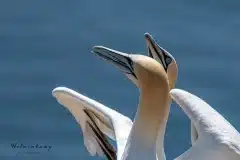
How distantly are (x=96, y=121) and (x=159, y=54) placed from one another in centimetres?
89

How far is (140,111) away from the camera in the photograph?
823 centimetres

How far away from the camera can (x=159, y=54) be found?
29.0 feet

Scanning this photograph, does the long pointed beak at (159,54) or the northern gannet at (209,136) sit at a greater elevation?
the long pointed beak at (159,54)

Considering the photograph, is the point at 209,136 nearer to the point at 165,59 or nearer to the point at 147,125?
the point at 147,125

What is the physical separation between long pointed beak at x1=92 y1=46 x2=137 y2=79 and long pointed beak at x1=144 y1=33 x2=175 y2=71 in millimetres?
438

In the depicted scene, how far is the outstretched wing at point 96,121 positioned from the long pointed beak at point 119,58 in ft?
2.30

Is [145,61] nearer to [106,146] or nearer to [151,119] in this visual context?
[151,119]

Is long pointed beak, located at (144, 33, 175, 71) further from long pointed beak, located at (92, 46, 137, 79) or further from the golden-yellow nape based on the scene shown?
long pointed beak, located at (92, 46, 137, 79)

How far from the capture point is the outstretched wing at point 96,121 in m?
9.14

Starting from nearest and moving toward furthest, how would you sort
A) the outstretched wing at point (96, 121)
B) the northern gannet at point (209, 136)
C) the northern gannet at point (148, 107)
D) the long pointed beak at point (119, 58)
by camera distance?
the northern gannet at point (209, 136) → the northern gannet at point (148, 107) → the long pointed beak at point (119, 58) → the outstretched wing at point (96, 121)

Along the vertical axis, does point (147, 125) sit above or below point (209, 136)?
above

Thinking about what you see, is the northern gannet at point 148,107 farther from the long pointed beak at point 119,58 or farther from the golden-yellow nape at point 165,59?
the golden-yellow nape at point 165,59

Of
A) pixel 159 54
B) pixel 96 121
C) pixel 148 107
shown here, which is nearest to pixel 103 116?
pixel 96 121

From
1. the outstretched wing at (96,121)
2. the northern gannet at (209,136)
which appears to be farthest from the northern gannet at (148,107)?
the outstretched wing at (96,121)
